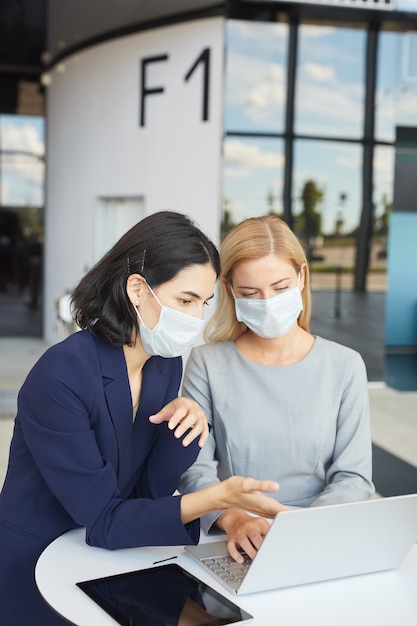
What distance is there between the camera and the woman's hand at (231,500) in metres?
1.65

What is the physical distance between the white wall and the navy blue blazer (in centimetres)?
605

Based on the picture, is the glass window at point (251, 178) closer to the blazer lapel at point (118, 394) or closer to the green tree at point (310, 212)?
the green tree at point (310, 212)

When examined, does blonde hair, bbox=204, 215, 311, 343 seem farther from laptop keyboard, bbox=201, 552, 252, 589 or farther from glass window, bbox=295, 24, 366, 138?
glass window, bbox=295, 24, 366, 138

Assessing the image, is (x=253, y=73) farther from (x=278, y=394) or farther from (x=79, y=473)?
(x=79, y=473)

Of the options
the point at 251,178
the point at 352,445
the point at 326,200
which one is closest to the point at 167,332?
the point at 352,445

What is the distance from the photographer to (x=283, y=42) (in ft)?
26.8

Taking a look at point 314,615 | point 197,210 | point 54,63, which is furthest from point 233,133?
point 314,615

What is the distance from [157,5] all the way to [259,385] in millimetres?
6920

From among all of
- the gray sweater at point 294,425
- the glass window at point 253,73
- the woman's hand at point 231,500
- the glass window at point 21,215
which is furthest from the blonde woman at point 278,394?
the glass window at point 21,215

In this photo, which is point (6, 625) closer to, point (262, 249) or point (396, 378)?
point (262, 249)

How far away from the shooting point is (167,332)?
6.28 feet

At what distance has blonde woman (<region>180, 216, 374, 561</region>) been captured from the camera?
7.66ft

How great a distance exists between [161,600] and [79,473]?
1.09ft

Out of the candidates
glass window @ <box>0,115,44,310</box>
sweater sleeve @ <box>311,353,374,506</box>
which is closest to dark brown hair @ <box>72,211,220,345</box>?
sweater sleeve @ <box>311,353,374,506</box>
